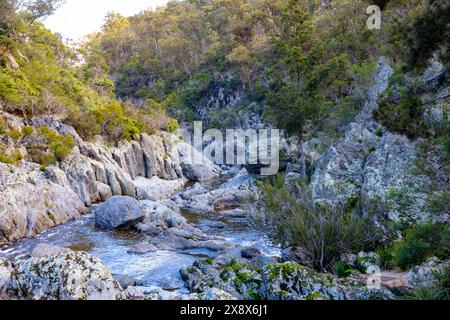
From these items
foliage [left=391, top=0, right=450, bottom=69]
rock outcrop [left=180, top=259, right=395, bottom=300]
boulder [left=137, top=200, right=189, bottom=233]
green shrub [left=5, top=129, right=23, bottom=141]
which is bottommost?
boulder [left=137, top=200, right=189, bottom=233]

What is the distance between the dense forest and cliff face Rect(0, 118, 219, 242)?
1026 mm

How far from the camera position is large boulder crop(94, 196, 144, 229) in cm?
1730

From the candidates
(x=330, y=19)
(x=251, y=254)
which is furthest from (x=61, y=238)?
(x=330, y=19)

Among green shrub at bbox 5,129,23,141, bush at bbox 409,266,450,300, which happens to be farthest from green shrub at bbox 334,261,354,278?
green shrub at bbox 5,129,23,141

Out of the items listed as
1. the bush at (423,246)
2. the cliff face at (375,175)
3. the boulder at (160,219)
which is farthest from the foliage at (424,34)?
the boulder at (160,219)

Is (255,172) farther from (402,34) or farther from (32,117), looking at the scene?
(402,34)

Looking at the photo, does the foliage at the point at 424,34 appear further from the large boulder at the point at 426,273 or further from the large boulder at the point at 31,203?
the large boulder at the point at 31,203

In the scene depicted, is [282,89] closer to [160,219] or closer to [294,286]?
[160,219]

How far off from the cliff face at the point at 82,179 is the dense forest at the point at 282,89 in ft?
3.37

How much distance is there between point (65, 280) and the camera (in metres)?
5.99

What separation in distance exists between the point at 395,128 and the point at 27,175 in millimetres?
17301

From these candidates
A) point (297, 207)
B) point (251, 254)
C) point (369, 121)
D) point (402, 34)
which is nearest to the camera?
point (402, 34)

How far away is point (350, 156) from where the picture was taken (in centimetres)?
1611

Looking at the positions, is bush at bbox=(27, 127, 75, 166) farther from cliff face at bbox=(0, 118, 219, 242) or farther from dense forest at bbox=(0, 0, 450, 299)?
cliff face at bbox=(0, 118, 219, 242)
